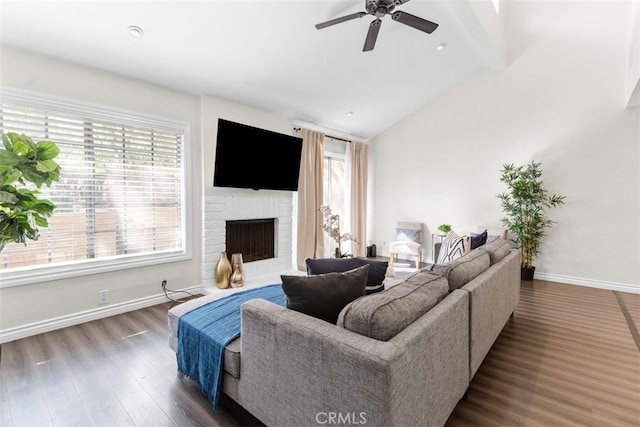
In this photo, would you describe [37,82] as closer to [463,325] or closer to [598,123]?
[463,325]

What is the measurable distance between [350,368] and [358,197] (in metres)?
5.04

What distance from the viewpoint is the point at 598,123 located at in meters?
4.06

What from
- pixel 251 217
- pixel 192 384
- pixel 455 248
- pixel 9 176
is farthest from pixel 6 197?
pixel 455 248

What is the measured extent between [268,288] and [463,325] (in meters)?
1.49

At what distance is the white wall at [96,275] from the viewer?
2.56 m

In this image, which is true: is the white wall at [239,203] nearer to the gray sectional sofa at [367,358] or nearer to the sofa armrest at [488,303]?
the gray sectional sofa at [367,358]

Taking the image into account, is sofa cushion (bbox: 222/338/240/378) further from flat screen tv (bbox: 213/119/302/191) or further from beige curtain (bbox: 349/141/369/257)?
beige curtain (bbox: 349/141/369/257)

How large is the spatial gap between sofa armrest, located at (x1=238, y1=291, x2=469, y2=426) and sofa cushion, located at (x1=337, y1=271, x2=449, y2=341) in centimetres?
4

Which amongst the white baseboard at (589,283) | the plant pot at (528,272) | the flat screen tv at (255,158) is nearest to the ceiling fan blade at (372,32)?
the flat screen tv at (255,158)

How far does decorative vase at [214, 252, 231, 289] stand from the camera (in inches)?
149

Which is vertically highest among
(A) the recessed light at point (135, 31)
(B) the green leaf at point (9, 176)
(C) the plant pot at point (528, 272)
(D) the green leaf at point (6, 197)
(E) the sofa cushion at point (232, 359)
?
(A) the recessed light at point (135, 31)

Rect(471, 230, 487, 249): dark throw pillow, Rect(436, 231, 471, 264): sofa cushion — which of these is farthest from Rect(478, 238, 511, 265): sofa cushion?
Rect(471, 230, 487, 249): dark throw pillow

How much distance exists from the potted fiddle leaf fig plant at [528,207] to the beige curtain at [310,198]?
2857 mm

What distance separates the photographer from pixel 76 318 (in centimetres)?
286
